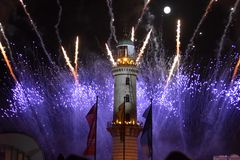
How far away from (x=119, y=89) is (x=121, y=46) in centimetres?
836

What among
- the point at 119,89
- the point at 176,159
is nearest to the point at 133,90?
the point at 119,89

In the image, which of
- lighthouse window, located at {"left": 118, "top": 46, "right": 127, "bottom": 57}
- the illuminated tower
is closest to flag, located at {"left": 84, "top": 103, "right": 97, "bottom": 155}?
the illuminated tower

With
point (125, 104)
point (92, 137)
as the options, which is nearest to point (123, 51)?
point (125, 104)

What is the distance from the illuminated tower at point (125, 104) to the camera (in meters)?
74.1

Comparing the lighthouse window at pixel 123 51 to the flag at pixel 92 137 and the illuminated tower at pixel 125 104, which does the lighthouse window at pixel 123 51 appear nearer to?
the illuminated tower at pixel 125 104

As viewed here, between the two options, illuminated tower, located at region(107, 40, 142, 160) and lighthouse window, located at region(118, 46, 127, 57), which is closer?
illuminated tower, located at region(107, 40, 142, 160)

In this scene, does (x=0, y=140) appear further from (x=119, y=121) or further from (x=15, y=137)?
(x=119, y=121)

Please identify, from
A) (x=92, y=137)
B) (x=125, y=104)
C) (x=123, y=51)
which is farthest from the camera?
(x=123, y=51)

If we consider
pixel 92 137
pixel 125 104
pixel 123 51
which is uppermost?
pixel 123 51

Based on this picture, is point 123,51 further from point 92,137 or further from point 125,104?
point 92,137

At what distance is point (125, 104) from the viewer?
76000 mm

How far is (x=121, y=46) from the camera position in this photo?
79.9 meters

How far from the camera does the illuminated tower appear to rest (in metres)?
74.1

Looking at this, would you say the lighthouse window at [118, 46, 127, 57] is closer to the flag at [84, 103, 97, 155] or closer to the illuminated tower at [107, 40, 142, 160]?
the illuminated tower at [107, 40, 142, 160]
